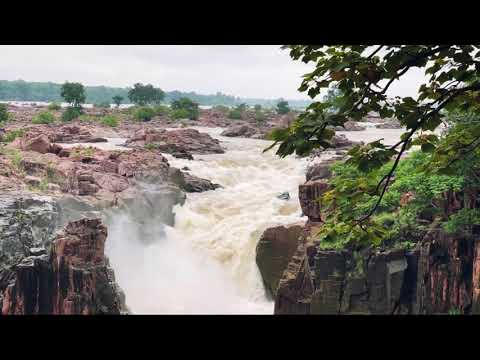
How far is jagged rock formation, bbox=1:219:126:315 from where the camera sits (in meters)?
9.40

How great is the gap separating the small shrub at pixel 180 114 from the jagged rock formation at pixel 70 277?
2447 centimetres

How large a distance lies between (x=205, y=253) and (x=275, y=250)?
2066 mm

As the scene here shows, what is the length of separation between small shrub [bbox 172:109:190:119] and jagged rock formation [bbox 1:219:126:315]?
80.3ft

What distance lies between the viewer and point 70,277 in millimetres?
9492

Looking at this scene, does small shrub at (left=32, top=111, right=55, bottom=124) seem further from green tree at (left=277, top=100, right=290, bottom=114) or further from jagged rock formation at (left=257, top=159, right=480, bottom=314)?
jagged rock formation at (left=257, top=159, right=480, bottom=314)

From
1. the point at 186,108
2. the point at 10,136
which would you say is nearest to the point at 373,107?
the point at 10,136

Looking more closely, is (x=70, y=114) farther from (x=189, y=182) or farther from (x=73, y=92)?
(x=189, y=182)

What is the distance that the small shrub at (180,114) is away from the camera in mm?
33781

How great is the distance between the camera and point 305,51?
256 cm

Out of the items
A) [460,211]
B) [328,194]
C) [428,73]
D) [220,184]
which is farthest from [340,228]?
[220,184]
